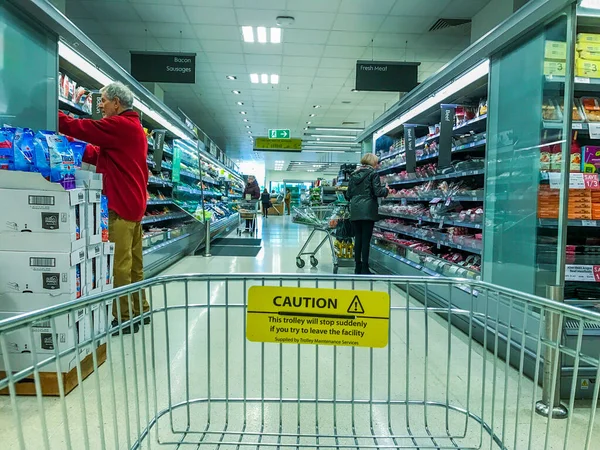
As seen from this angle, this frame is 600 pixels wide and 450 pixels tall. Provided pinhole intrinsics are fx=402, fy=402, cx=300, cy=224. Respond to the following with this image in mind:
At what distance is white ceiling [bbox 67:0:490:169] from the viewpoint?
577 centimetres

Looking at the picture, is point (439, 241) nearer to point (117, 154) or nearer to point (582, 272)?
point (582, 272)

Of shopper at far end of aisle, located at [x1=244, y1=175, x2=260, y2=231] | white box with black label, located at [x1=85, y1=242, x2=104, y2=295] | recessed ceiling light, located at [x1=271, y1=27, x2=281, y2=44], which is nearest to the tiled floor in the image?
white box with black label, located at [x1=85, y1=242, x2=104, y2=295]

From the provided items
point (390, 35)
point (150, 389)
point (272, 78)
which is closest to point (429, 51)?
point (390, 35)

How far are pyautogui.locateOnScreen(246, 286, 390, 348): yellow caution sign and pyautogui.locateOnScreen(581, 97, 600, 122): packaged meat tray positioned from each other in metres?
2.40

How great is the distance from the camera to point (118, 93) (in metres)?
2.89

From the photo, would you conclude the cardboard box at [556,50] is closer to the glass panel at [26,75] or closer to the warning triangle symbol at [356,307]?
the warning triangle symbol at [356,307]

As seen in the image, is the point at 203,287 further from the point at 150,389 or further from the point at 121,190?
the point at 150,389

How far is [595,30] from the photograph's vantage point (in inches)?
108

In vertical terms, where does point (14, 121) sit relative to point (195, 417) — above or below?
above

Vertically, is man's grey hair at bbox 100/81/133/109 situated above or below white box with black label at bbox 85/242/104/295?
→ above

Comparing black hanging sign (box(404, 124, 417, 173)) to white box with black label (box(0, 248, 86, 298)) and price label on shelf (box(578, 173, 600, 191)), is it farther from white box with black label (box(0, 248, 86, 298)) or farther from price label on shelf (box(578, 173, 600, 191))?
white box with black label (box(0, 248, 86, 298))

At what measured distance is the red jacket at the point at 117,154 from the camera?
2.71 m

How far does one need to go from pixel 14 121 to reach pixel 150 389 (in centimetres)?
203

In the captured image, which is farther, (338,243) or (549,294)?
(338,243)
